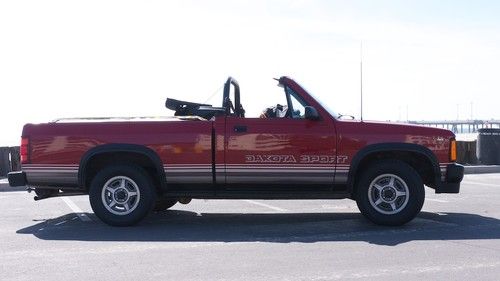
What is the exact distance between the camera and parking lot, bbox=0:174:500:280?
5367 mm

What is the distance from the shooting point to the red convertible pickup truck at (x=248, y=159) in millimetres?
7578

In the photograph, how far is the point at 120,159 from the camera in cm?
788

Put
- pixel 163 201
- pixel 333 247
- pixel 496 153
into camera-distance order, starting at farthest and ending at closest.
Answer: pixel 496 153 → pixel 163 201 → pixel 333 247

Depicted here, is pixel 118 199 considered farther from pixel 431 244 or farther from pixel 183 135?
pixel 431 244

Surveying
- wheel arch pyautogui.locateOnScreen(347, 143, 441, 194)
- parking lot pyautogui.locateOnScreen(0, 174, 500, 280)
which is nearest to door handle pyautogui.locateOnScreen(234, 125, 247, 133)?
parking lot pyautogui.locateOnScreen(0, 174, 500, 280)

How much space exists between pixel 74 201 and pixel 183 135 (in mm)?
4044

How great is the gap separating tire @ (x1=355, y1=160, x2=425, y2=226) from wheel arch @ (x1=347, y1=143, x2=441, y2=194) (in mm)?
112

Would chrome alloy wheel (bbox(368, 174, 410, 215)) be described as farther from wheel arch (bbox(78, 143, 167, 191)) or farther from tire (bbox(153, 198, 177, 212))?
tire (bbox(153, 198, 177, 212))

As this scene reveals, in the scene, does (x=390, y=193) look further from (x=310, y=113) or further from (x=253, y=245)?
(x=253, y=245)

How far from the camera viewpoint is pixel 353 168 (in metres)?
7.59

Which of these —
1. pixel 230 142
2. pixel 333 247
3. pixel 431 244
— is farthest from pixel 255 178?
pixel 431 244

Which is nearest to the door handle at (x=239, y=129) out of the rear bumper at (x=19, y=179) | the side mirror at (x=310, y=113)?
the side mirror at (x=310, y=113)

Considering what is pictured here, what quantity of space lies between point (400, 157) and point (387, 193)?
0.52 meters

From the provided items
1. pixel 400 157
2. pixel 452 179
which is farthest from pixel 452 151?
pixel 400 157
